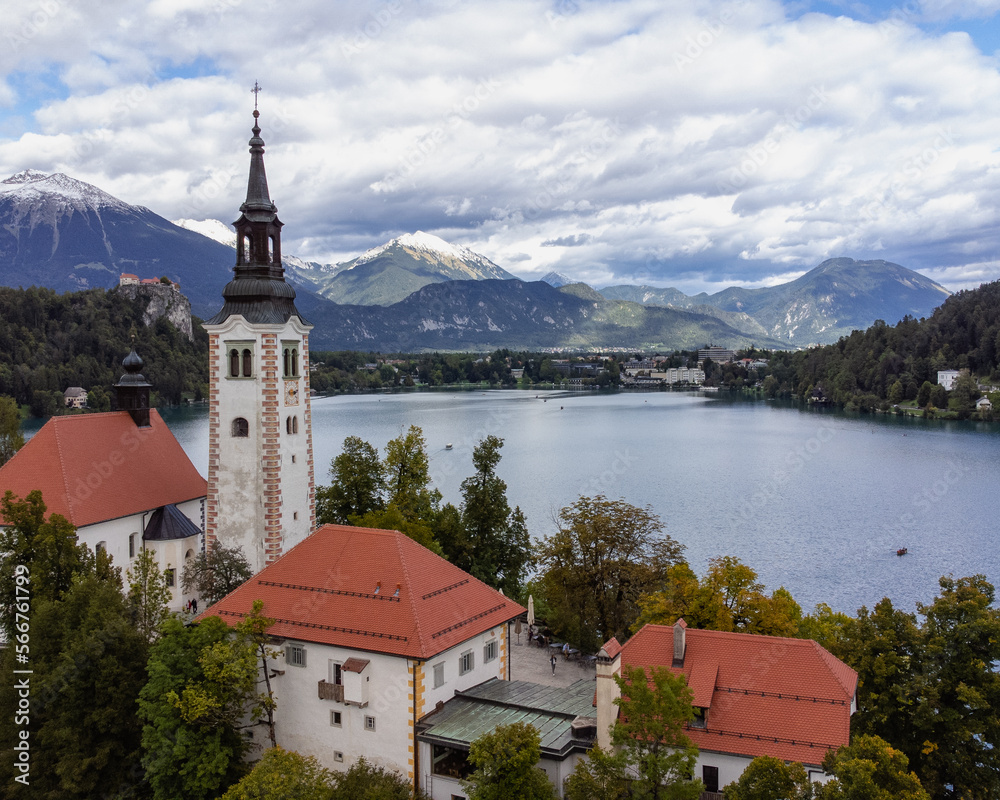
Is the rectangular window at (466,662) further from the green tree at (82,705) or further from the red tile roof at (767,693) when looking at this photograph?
the green tree at (82,705)

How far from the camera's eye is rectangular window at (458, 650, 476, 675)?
25188mm

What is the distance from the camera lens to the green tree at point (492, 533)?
43.7 metres

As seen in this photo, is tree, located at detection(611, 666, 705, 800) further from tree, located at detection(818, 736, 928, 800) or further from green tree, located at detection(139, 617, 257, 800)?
green tree, located at detection(139, 617, 257, 800)

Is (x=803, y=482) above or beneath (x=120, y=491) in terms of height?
beneath

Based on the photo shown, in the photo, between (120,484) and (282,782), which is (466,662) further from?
(120,484)

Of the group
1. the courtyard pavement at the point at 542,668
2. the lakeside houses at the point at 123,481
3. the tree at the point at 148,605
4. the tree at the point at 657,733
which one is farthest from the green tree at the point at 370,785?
the lakeside houses at the point at 123,481

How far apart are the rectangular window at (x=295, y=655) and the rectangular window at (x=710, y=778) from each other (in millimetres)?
12038

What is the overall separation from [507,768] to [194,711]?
916 cm

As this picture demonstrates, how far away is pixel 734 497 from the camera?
7919cm

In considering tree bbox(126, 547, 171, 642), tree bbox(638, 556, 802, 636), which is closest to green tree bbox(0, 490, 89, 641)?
tree bbox(126, 547, 171, 642)

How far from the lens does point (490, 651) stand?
26.7m

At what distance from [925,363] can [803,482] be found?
314 ft

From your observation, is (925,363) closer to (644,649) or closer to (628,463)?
(628,463)

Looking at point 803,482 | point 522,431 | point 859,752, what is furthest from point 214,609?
point 522,431
